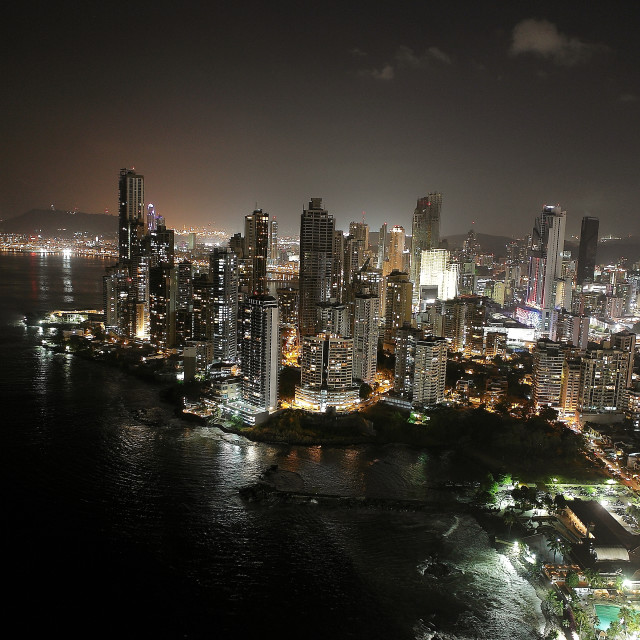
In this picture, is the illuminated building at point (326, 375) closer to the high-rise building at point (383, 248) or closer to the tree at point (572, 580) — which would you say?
the tree at point (572, 580)

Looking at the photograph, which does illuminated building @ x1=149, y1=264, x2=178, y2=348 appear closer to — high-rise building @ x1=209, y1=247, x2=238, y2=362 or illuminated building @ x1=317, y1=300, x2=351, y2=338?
high-rise building @ x1=209, y1=247, x2=238, y2=362

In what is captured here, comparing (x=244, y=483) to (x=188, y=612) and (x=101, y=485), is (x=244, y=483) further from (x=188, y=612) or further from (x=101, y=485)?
(x=188, y=612)

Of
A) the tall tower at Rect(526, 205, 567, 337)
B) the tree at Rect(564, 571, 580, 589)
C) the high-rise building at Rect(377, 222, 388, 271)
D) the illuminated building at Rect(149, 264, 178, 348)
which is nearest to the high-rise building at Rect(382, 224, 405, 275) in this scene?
the high-rise building at Rect(377, 222, 388, 271)

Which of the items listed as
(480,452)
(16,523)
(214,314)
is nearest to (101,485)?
(16,523)

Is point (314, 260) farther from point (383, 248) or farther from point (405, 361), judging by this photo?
point (383, 248)

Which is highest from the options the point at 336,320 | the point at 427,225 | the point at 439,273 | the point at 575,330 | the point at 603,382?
the point at 427,225

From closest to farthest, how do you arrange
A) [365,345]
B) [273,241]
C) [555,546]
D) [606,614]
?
[606,614], [555,546], [365,345], [273,241]

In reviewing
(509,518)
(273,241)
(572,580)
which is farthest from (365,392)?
(273,241)
